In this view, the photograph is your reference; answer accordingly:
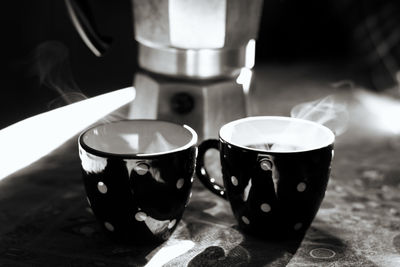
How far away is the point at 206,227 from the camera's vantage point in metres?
0.52

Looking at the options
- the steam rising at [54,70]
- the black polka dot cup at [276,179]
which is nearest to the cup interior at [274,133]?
the black polka dot cup at [276,179]

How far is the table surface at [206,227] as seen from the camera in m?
0.46

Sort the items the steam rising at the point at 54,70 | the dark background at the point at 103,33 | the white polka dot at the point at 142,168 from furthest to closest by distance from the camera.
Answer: the dark background at the point at 103,33 < the steam rising at the point at 54,70 < the white polka dot at the point at 142,168

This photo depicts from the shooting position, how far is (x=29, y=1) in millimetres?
839

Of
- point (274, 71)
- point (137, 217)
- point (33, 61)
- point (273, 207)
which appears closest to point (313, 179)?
point (273, 207)

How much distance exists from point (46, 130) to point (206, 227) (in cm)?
31

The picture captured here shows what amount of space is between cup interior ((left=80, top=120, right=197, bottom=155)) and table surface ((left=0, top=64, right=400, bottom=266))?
0.25 ft

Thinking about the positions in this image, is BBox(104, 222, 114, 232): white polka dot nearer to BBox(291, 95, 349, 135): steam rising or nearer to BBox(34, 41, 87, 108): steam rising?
BBox(34, 41, 87, 108): steam rising

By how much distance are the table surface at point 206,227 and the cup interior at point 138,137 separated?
0.25 ft

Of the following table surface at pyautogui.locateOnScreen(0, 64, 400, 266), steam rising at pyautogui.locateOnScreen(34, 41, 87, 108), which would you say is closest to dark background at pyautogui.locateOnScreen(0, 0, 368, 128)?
steam rising at pyautogui.locateOnScreen(34, 41, 87, 108)

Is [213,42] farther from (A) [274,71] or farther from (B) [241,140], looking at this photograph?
(A) [274,71]

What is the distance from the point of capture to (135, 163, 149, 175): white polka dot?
0.43 m

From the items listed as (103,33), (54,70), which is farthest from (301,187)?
(103,33)

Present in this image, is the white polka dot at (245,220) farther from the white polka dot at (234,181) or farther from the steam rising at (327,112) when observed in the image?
the steam rising at (327,112)
